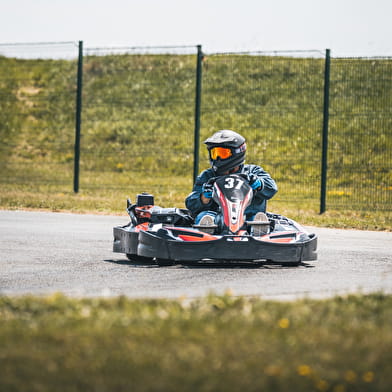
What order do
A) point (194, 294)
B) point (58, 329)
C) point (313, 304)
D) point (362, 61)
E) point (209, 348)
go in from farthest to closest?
point (362, 61), point (194, 294), point (313, 304), point (58, 329), point (209, 348)

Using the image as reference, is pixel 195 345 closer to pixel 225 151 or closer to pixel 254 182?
pixel 254 182

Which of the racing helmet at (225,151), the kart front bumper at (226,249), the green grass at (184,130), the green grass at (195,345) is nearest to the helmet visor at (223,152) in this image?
the racing helmet at (225,151)

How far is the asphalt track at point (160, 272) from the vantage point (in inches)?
327

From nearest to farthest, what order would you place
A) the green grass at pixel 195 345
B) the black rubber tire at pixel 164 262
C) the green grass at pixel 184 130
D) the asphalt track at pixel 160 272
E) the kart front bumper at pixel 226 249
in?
the green grass at pixel 195 345 < the asphalt track at pixel 160 272 < the kart front bumper at pixel 226 249 < the black rubber tire at pixel 164 262 < the green grass at pixel 184 130

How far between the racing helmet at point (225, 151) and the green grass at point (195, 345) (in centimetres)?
417

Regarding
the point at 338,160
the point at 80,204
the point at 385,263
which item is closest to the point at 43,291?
the point at 385,263

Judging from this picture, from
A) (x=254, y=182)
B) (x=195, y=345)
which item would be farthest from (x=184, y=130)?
(x=195, y=345)

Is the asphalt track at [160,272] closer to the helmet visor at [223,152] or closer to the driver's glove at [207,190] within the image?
the driver's glove at [207,190]

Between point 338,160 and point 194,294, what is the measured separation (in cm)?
2039

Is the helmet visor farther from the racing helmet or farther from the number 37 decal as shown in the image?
the number 37 decal

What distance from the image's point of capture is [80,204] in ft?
66.9

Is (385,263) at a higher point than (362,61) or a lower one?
lower

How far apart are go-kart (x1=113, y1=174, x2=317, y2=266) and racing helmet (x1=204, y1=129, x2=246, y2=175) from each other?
16.1 inches

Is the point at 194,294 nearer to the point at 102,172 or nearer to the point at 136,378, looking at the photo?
the point at 136,378
